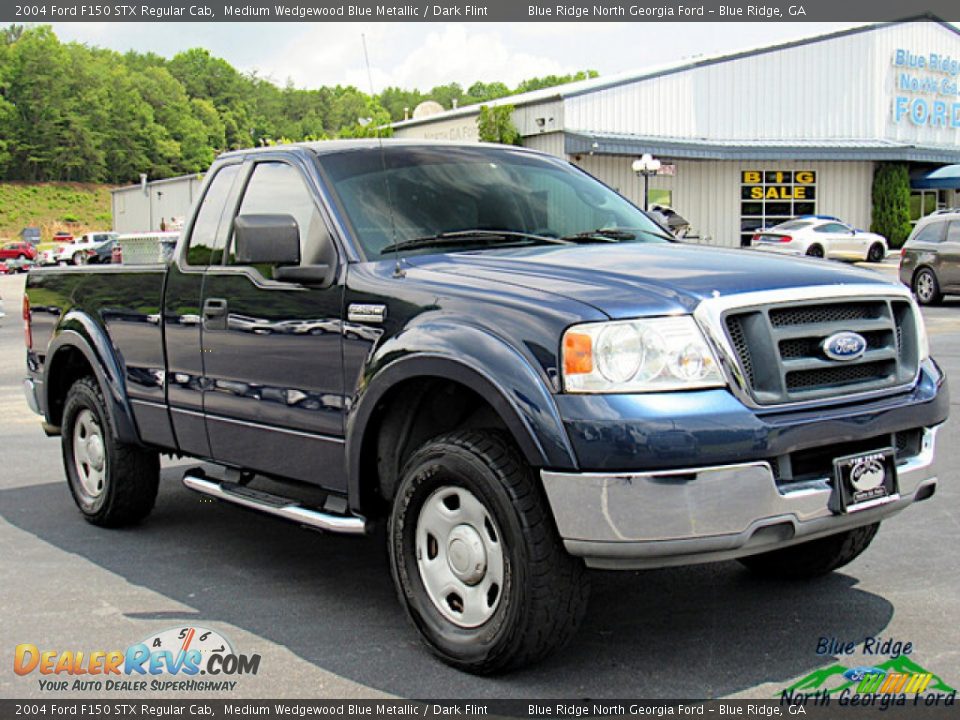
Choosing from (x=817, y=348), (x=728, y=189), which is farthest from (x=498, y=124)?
(x=817, y=348)

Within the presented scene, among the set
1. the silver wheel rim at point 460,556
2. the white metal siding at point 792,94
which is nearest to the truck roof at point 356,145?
the silver wheel rim at point 460,556

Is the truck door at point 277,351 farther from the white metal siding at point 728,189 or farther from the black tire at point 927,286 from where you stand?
the white metal siding at point 728,189

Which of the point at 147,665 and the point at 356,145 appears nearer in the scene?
the point at 147,665

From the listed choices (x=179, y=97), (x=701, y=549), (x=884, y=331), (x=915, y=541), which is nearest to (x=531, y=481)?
(x=701, y=549)

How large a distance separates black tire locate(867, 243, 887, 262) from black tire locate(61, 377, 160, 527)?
35458 mm

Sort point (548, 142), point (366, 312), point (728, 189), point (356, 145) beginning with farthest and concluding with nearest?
1. point (728, 189)
2. point (548, 142)
3. point (356, 145)
4. point (366, 312)

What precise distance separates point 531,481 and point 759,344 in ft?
2.86

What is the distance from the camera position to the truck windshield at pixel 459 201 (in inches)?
201

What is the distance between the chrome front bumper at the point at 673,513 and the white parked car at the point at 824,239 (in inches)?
1290

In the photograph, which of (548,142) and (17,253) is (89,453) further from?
(17,253)

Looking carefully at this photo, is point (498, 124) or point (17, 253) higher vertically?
point (498, 124)

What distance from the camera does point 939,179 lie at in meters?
46.4

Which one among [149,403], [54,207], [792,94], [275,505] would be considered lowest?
[54,207]

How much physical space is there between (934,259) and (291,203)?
1824 centimetres
